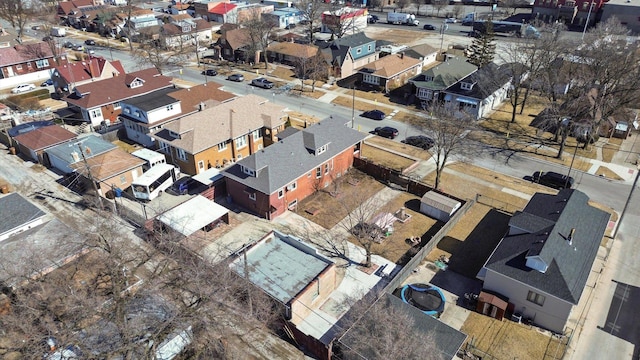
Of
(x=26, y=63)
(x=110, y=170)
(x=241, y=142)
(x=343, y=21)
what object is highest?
(x=343, y=21)

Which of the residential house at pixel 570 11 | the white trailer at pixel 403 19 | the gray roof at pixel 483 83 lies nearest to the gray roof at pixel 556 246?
the gray roof at pixel 483 83

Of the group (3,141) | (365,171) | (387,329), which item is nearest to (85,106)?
(3,141)

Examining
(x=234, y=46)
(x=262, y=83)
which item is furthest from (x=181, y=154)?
(x=234, y=46)

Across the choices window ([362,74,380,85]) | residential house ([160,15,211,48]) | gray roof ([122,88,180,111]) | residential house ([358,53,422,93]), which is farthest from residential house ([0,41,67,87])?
residential house ([358,53,422,93])

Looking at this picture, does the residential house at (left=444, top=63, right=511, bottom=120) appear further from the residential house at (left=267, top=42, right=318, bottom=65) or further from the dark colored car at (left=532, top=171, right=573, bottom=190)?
the residential house at (left=267, top=42, right=318, bottom=65)

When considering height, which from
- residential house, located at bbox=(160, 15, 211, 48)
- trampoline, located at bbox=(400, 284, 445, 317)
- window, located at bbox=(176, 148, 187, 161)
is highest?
residential house, located at bbox=(160, 15, 211, 48)

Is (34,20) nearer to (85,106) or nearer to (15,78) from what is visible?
(15,78)

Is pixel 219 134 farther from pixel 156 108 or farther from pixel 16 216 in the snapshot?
pixel 16 216
